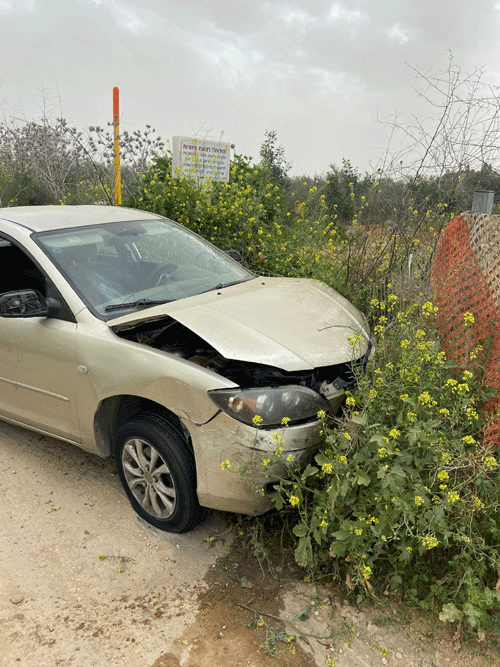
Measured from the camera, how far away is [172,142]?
7730 mm

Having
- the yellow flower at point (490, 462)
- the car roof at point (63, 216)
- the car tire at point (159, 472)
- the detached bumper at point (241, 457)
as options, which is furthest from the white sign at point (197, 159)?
the yellow flower at point (490, 462)

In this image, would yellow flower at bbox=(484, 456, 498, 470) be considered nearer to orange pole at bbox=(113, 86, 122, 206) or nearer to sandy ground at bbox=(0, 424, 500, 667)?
sandy ground at bbox=(0, 424, 500, 667)

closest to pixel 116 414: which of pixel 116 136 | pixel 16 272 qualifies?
pixel 16 272

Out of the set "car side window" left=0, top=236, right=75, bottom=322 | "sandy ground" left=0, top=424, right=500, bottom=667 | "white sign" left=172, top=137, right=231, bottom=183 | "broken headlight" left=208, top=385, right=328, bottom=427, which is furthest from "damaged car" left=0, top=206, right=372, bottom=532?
"white sign" left=172, top=137, right=231, bottom=183

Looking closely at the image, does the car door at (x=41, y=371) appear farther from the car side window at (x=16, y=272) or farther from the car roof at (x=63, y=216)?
the car side window at (x=16, y=272)

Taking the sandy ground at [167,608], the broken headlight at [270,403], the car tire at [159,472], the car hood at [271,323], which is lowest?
the sandy ground at [167,608]

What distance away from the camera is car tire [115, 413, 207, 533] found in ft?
9.34

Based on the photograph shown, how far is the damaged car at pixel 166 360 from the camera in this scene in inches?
106

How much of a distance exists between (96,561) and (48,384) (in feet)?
3.56

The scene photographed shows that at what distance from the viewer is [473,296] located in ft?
11.0

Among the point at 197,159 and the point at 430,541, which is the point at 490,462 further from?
the point at 197,159

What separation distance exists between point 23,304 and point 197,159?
5.08 m

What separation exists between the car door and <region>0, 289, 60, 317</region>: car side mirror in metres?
0.04

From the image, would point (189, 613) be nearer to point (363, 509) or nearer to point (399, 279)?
point (363, 509)
